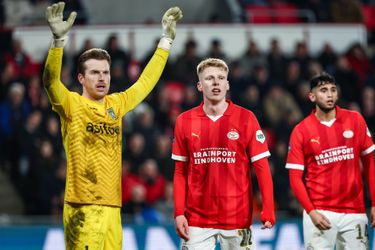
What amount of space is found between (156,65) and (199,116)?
1.91 ft

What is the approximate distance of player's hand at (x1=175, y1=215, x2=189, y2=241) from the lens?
8328mm

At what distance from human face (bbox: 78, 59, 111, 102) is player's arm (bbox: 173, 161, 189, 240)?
A: 0.96 metres

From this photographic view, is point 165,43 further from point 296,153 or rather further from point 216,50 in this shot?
point 216,50

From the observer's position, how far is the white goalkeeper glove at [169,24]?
28.6 ft

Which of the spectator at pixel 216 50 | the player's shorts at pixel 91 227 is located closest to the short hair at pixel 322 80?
the player's shorts at pixel 91 227

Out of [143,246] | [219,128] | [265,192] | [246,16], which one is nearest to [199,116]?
[219,128]

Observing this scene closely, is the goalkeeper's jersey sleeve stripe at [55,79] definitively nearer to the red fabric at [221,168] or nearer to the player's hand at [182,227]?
the red fabric at [221,168]

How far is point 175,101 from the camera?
53.8 feet

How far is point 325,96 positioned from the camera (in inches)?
372

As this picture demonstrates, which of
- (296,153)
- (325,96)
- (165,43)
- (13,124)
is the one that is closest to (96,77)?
(165,43)

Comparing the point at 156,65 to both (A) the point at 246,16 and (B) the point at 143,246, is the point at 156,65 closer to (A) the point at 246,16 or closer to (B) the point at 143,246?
(B) the point at 143,246

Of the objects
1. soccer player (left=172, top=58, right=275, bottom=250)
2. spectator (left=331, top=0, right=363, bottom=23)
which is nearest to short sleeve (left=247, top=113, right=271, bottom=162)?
soccer player (left=172, top=58, right=275, bottom=250)

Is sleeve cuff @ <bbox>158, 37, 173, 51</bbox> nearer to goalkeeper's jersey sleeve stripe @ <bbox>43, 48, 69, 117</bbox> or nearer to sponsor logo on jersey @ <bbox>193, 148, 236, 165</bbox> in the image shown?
sponsor logo on jersey @ <bbox>193, 148, 236, 165</bbox>

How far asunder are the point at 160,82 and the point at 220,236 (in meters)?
8.41
